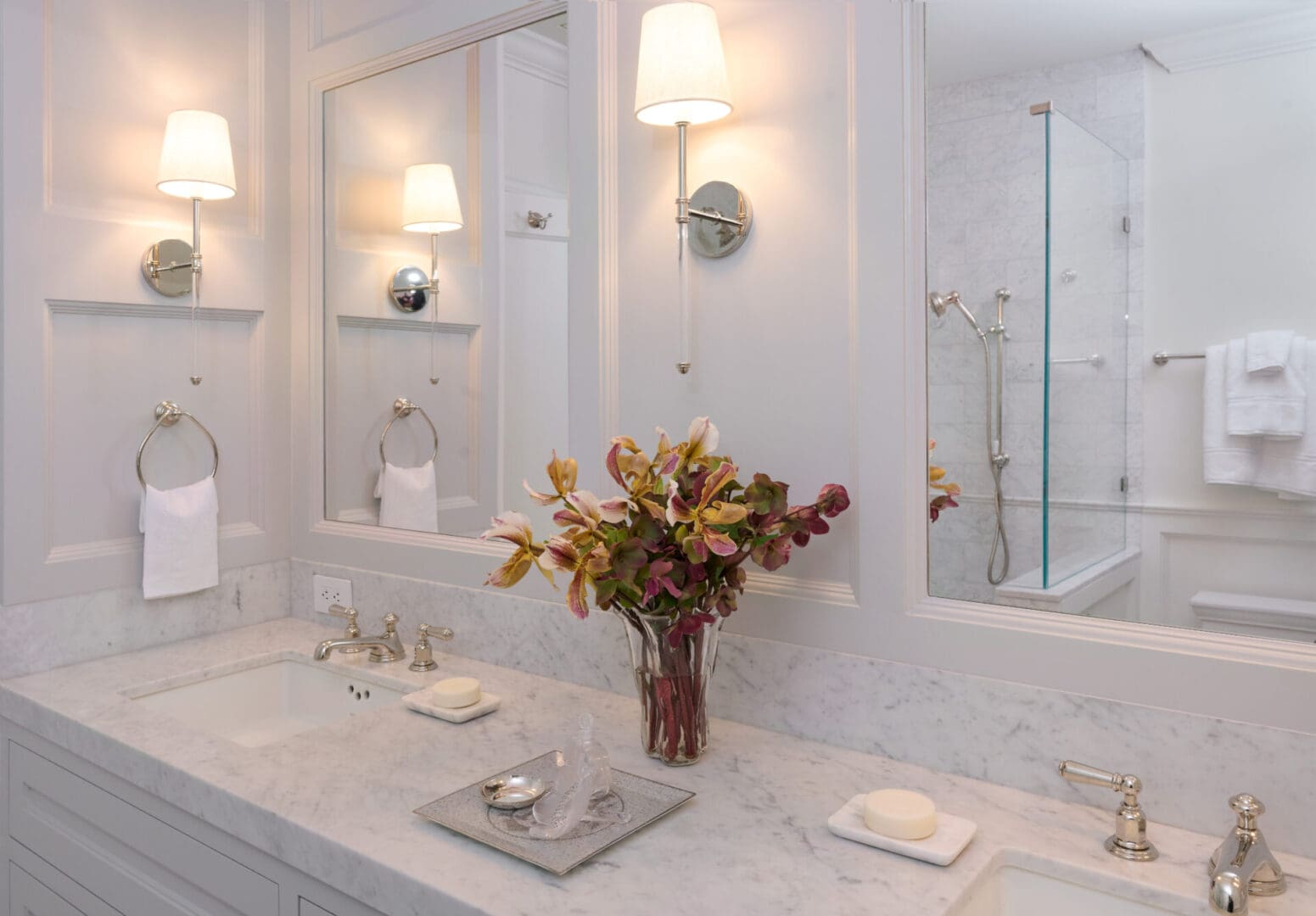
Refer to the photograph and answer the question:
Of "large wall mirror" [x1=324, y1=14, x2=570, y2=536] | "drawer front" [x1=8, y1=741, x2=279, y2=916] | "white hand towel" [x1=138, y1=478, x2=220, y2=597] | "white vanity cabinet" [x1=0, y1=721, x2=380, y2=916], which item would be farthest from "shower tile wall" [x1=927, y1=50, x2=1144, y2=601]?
"white hand towel" [x1=138, y1=478, x2=220, y2=597]

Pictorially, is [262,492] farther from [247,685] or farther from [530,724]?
[530,724]

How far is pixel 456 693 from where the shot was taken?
1445 mm

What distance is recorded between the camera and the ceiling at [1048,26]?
1.03 metres

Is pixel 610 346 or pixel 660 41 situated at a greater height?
pixel 660 41

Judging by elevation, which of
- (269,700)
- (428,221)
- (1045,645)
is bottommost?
(269,700)

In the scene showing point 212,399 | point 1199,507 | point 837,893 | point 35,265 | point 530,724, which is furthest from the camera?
point 212,399

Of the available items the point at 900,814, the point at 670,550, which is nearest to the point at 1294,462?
the point at 900,814

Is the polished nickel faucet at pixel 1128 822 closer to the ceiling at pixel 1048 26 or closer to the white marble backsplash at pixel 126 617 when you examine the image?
the ceiling at pixel 1048 26

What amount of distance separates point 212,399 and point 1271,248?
1.83 m

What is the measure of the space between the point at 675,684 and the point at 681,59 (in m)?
0.84

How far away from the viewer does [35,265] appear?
1.65 meters

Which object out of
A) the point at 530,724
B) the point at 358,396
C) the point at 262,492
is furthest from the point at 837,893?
the point at 262,492

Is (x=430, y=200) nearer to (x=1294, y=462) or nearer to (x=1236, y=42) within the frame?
(x=1236, y=42)

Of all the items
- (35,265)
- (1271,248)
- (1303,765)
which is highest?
(35,265)
